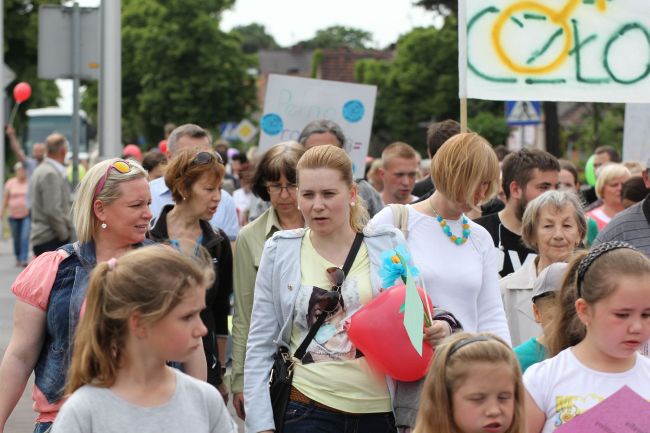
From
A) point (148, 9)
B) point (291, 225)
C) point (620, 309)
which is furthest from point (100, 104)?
point (148, 9)

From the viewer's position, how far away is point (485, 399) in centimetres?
378

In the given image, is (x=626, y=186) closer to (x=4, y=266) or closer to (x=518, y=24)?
(x=518, y=24)

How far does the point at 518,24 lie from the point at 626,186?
185 centimetres

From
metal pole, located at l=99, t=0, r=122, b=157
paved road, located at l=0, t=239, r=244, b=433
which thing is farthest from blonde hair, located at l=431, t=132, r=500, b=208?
metal pole, located at l=99, t=0, r=122, b=157

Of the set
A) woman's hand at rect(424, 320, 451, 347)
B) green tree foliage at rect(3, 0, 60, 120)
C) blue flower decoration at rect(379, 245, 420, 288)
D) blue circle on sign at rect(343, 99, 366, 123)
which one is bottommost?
woman's hand at rect(424, 320, 451, 347)

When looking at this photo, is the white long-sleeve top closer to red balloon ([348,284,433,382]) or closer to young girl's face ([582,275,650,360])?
red balloon ([348,284,433,382])

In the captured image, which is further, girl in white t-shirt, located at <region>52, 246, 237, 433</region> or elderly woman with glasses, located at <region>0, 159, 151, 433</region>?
elderly woman with glasses, located at <region>0, 159, 151, 433</region>

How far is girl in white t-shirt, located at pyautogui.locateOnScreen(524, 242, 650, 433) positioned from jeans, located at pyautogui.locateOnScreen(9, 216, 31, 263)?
59.1ft

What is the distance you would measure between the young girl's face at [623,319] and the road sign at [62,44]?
9.82 metres

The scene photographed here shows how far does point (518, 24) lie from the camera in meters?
7.23

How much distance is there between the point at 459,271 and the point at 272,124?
5.55 metres

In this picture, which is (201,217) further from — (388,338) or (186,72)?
(186,72)

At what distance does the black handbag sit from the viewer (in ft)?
15.7

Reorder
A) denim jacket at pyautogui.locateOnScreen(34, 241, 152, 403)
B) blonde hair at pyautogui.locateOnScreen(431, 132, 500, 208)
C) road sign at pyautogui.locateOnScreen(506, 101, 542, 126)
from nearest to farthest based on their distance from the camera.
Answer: denim jacket at pyautogui.locateOnScreen(34, 241, 152, 403) < blonde hair at pyautogui.locateOnScreen(431, 132, 500, 208) < road sign at pyautogui.locateOnScreen(506, 101, 542, 126)
